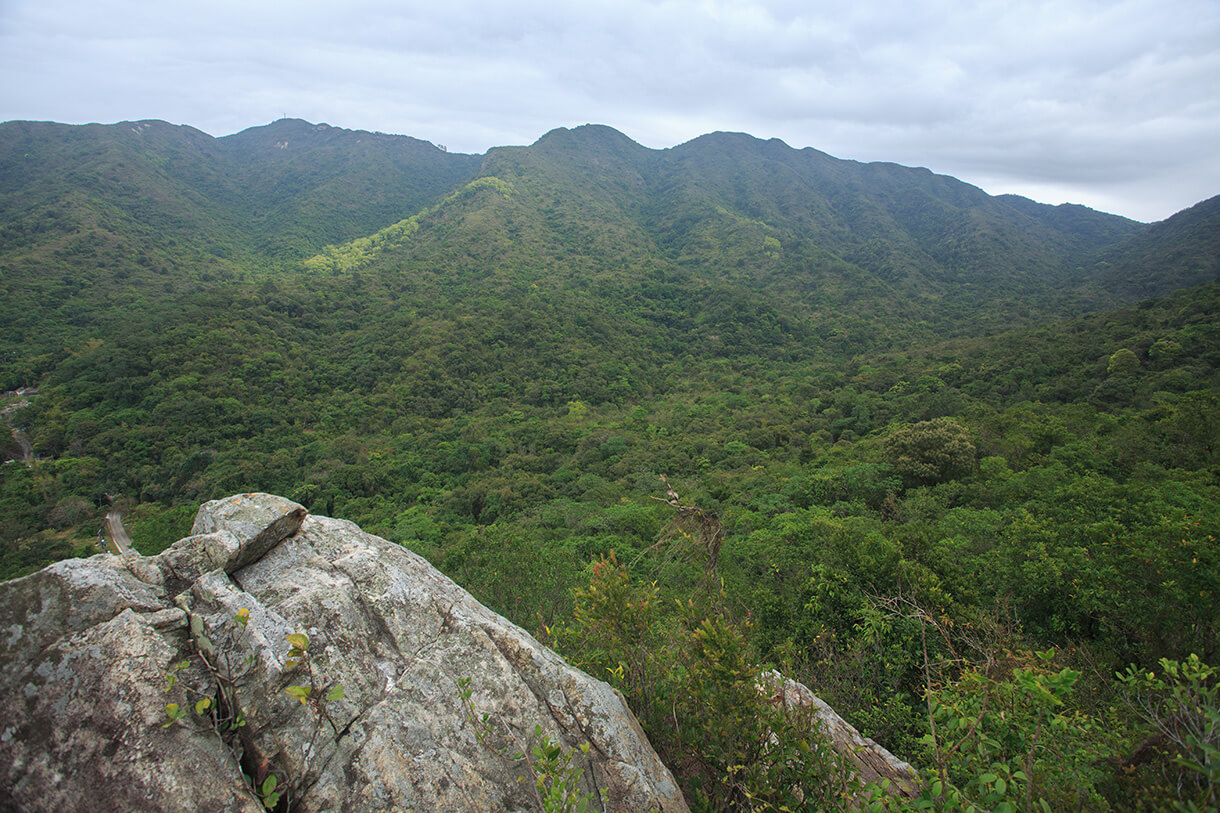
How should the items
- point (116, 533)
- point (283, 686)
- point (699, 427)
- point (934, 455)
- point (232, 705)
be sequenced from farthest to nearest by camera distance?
1. point (699, 427)
2. point (116, 533)
3. point (934, 455)
4. point (283, 686)
5. point (232, 705)

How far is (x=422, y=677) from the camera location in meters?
4.39

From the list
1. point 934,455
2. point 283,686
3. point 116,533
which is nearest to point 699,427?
point 934,455

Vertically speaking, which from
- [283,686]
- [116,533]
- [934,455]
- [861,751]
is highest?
[283,686]

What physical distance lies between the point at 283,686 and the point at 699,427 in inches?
1835

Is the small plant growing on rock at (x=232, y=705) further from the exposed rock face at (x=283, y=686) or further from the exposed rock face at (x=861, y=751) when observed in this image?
the exposed rock face at (x=861, y=751)

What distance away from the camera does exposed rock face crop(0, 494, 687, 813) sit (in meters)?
2.99

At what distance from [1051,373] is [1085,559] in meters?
42.0

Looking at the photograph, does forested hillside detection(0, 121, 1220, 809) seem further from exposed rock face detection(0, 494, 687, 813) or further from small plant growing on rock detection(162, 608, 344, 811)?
small plant growing on rock detection(162, 608, 344, 811)

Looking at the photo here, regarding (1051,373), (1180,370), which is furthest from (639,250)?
(1180,370)

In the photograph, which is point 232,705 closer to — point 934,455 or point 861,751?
point 861,751

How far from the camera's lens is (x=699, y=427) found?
160 feet

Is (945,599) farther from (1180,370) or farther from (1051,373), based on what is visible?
(1051,373)

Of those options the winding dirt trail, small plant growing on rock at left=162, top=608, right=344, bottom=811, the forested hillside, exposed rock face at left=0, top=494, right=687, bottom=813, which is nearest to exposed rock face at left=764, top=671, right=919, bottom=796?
the forested hillside

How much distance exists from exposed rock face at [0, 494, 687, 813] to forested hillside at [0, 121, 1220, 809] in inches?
60.2
